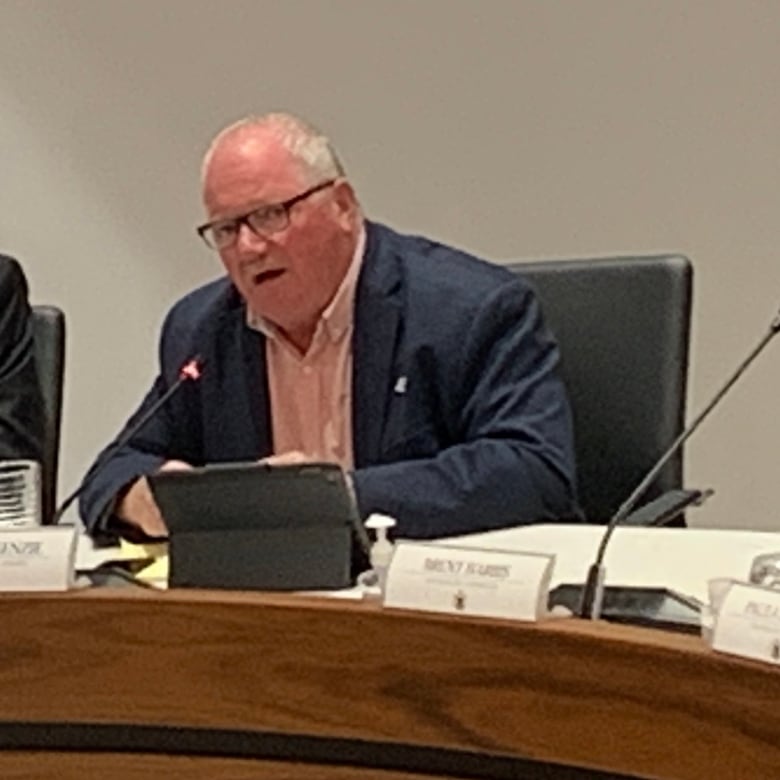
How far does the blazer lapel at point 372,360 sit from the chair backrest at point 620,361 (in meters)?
0.23

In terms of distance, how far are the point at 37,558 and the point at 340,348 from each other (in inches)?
42.8

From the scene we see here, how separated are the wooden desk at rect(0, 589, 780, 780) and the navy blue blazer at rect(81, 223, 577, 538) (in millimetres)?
809

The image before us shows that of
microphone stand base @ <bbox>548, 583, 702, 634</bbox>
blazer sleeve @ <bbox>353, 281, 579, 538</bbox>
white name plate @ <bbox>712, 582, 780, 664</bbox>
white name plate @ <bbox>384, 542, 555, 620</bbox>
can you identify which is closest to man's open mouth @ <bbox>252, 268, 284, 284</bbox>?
blazer sleeve @ <bbox>353, 281, 579, 538</bbox>

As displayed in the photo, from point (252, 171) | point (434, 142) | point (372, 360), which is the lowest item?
point (372, 360)

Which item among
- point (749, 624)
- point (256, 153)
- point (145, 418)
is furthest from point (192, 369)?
point (749, 624)

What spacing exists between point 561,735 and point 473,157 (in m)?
2.26

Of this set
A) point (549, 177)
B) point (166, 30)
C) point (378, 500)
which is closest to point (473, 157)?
point (549, 177)

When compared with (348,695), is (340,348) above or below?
above

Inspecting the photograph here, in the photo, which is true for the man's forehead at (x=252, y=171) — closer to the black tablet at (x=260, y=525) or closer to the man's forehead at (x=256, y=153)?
the man's forehead at (x=256, y=153)

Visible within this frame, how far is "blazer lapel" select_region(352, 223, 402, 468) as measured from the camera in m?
2.22

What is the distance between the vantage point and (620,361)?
2270 millimetres

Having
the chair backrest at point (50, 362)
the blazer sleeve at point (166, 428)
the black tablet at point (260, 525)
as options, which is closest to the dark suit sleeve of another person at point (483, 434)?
the blazer sleeve at point (166, 428)

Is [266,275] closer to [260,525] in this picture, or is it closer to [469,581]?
[260,525]

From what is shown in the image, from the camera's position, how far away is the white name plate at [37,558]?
1190 mm
